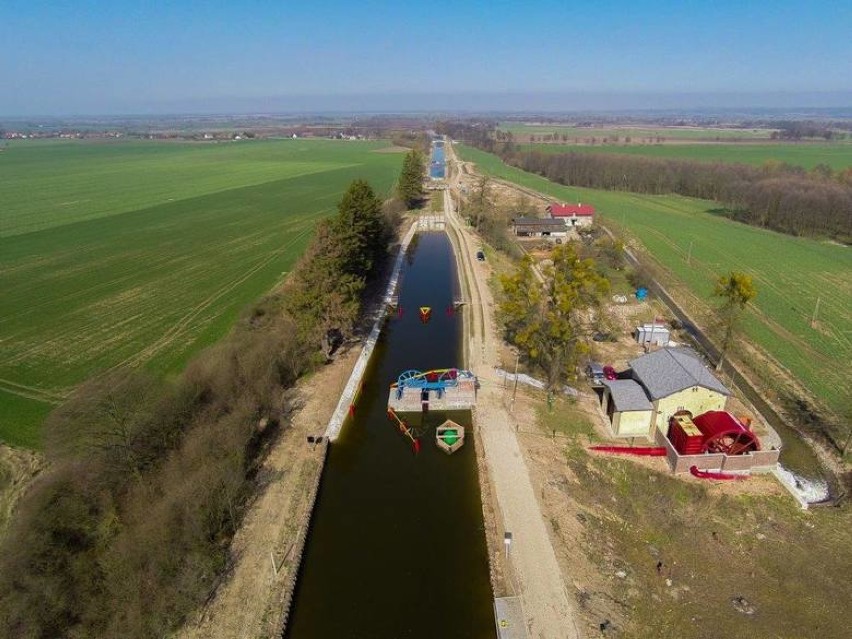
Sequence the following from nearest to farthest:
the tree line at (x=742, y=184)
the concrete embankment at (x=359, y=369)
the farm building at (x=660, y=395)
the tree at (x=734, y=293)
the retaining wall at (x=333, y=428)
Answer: the retaining wall at (x=333, y=428), the farm building at (x=660, y=395), the concrete embankment at (x=359, y=369), the tree at (x=734, y=293), the tree line at (x=742, y=184)

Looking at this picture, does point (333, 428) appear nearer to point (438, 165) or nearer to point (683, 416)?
point (683, 416)

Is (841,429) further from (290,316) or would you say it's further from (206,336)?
(206,336)

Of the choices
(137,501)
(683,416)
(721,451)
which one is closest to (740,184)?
(683,416)

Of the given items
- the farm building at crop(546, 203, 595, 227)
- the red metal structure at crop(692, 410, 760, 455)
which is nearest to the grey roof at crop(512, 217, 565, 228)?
the farm building at crop(546, 203, 595, 227)

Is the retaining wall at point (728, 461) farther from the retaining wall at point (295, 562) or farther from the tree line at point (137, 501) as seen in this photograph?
the tree line at point (137, 501)

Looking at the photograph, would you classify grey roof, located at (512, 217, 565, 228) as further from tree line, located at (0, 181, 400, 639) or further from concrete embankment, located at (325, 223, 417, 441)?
tree line, located at (0, 181, 400, 639)

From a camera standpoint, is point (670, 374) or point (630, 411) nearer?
point (630, 411)

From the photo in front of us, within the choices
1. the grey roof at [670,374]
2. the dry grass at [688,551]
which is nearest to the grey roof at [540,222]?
the grey roof at [670,374]

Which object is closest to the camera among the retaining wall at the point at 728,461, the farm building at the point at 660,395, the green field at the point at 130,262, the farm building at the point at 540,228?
the retaining wall at the point at 728,461
